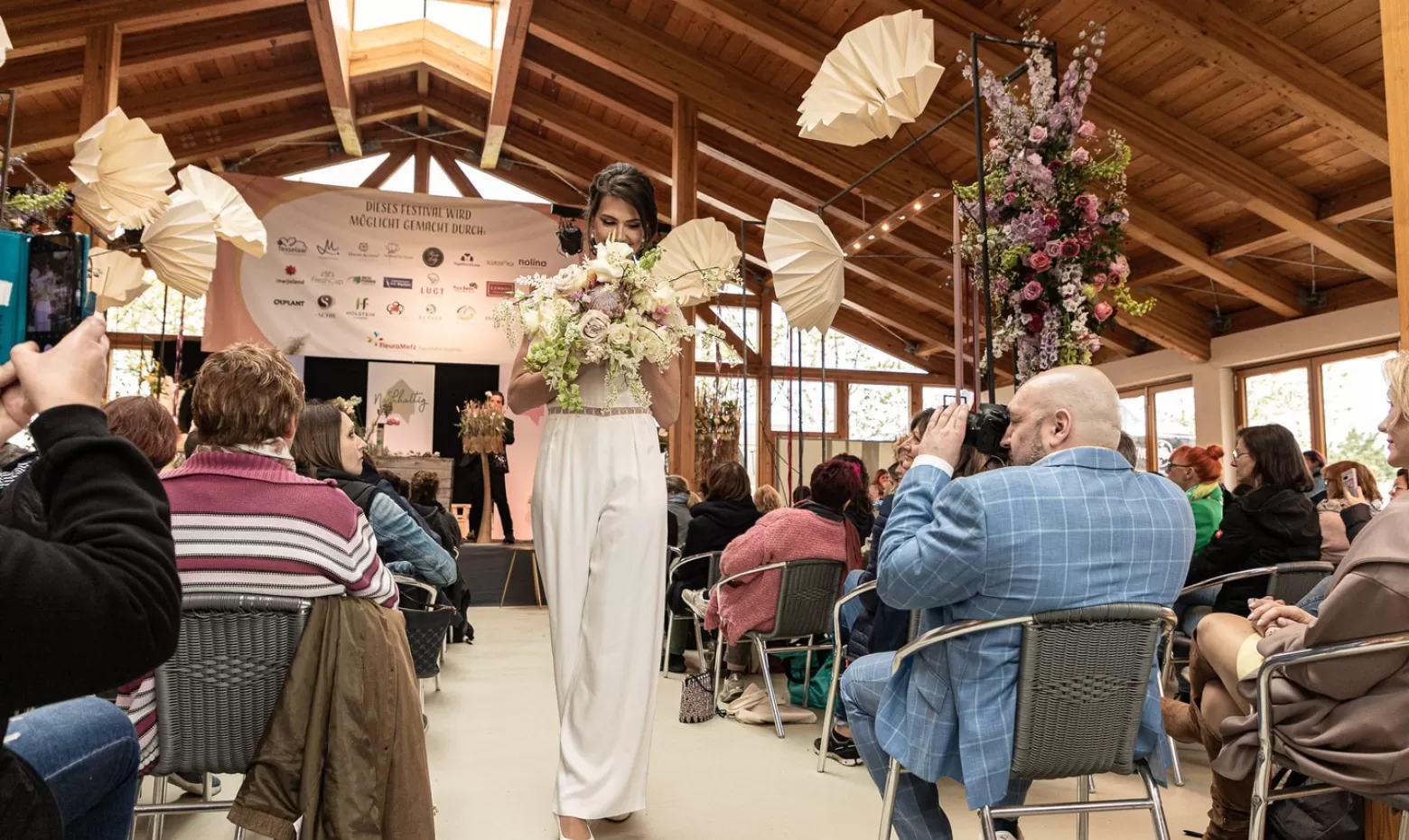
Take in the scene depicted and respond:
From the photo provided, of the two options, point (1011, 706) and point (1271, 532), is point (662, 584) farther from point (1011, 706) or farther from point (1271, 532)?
point (1271, 532)

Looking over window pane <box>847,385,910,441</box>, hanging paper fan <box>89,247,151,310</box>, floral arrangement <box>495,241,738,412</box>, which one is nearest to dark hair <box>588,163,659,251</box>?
floral arrangement <box>495,241,738,412</box>

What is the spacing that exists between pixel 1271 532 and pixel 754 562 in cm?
187

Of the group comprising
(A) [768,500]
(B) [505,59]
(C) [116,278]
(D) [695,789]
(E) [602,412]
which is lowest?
(D) [695,789]

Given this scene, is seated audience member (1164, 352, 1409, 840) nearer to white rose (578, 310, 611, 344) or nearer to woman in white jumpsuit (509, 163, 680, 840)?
woman in white jumpsuit (509, 163, 680, 840)

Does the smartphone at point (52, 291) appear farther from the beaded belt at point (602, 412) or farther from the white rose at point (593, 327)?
the beaded belt at point (602, 412)

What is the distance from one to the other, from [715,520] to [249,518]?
11.3 feet

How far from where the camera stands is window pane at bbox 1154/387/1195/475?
→ 11.8 m

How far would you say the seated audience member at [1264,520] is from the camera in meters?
3.54

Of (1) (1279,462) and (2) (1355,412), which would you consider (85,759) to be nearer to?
(1) (1279,462)

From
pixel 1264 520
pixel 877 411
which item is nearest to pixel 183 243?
pixel 1264 520

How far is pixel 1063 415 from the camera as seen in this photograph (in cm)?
192

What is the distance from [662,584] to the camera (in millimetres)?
2678

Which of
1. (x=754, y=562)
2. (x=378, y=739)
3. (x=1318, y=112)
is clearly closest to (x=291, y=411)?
(x=378, y=739)

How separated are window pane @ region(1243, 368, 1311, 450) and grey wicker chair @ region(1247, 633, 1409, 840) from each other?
9.31 metres
